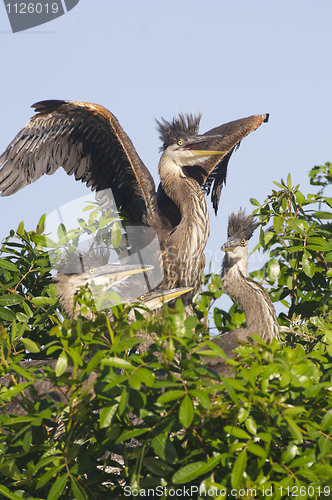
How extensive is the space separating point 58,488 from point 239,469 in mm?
619

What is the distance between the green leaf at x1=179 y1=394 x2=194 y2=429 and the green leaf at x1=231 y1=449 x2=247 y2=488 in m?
0.22

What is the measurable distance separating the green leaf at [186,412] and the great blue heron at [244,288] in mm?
2015

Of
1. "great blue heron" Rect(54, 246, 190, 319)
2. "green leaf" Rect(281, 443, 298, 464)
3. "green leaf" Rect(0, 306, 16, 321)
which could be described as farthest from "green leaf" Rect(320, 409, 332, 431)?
"green leaf" Rect(0, 306, 16, 321)

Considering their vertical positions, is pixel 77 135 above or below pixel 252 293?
above

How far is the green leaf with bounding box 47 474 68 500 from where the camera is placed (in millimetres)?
1431

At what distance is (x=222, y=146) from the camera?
496 centimetres

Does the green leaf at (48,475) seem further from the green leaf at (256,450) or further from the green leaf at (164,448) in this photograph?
the green leaf at (256,450)

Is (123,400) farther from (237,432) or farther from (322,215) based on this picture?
(322,215)

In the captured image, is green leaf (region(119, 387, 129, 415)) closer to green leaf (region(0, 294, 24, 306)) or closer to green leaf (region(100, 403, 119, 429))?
green leaf (region(100, 403, 119, 429))

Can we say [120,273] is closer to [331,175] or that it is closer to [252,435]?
[331,175]

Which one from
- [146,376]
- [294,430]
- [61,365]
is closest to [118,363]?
[146,376]

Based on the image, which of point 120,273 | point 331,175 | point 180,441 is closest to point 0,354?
point 180,441

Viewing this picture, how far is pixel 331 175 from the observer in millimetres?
3342

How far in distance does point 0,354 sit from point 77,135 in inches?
96.6
